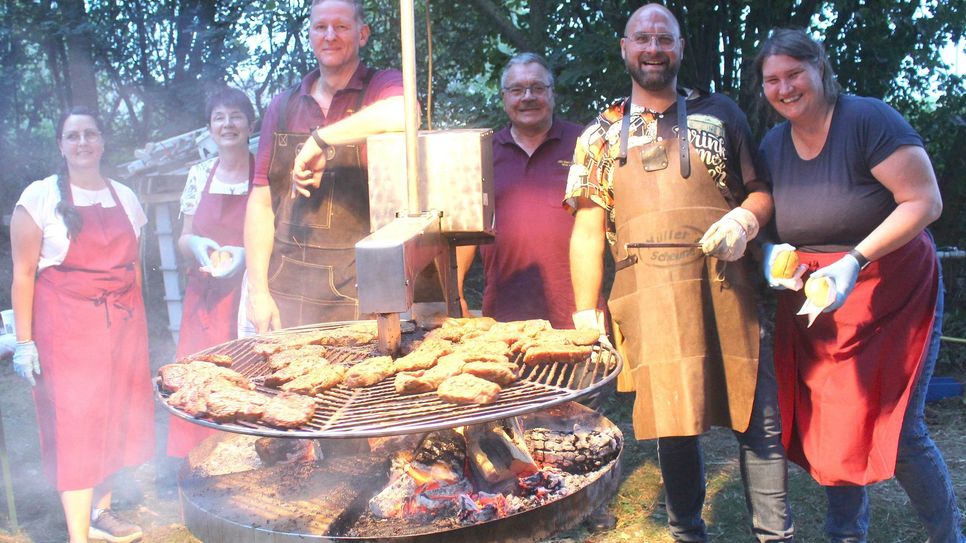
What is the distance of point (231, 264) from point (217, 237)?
392 millimetres

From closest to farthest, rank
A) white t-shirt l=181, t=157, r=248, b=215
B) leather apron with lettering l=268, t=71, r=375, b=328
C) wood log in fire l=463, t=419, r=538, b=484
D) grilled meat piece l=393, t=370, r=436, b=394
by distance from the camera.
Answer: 1. grilled meat piece l=393, t=370, r=436, b=394
2. wood log in fire l=463, t=419, r=538, b=484
3. leather apron with lettering l=268, t=71, r=375, b=328
4. white t-shirt l=181, t=157, r=248, b=215

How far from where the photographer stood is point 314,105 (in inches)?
126

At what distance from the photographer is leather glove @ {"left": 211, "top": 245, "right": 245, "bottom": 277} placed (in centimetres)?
392

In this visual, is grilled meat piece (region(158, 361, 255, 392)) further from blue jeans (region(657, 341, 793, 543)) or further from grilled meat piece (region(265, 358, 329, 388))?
blue jeans (region(657, 341, 793, 543))

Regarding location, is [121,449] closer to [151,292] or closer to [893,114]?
[893,114]

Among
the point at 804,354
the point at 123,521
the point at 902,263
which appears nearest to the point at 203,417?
the point at 804,354

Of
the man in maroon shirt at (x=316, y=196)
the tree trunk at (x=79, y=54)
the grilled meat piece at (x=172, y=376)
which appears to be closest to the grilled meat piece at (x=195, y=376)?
the grilled meat piece at (x=172, y=376)

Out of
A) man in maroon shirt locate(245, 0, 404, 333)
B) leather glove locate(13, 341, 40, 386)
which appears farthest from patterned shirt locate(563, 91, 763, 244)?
leather glove locate(13, 341, 40, 386)

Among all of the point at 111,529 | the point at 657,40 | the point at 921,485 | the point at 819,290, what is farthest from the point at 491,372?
the point at 111,529

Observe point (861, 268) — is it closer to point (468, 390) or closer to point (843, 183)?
point (843, 183)

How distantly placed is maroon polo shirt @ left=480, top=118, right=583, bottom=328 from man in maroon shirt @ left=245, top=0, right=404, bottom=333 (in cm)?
86

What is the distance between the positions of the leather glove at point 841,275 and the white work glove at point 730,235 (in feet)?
0.80

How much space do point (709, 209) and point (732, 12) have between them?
11.0 feet

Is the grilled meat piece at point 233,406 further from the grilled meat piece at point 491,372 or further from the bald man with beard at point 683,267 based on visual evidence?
the bald man with beard at point 683,267
